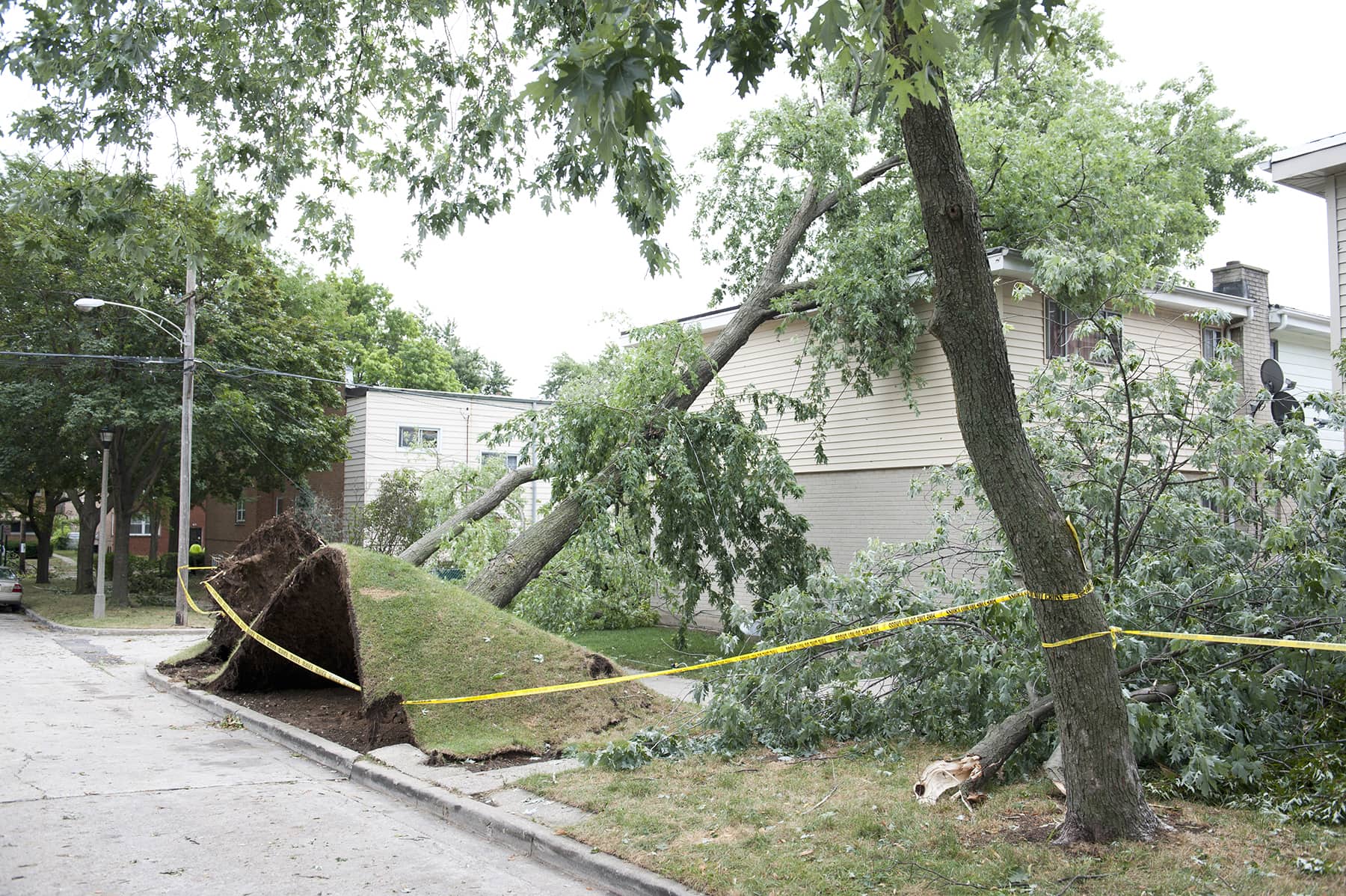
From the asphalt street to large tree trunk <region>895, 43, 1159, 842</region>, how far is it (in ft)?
8.85

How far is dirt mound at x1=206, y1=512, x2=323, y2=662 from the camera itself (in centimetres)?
1259

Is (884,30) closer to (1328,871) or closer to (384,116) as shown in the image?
(1328,871)

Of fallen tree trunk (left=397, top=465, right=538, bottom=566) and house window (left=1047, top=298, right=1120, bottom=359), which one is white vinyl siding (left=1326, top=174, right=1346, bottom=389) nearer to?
house window (left=1047, top=298, right=1120, bottom=359)

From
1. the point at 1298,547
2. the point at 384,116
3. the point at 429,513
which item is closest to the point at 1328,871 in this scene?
the point at 1298,547

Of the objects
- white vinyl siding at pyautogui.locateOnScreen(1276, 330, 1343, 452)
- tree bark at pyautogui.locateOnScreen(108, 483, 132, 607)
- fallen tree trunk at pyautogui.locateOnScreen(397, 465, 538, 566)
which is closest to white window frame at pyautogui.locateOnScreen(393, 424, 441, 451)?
tree bark at pyautogui.locateOnScreen(108, 483, 132, 607)

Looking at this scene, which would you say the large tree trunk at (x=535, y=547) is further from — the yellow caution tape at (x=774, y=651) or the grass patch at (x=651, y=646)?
the yellow caution tape at (x=774, y=651)

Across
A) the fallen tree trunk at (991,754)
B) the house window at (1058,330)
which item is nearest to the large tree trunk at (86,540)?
the house window at (1058,330)

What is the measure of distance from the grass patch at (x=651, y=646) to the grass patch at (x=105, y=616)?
32.6ft

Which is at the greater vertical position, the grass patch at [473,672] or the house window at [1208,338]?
the house window at [1208,338]

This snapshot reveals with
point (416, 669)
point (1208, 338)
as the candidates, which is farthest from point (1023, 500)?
point (1208, 338)

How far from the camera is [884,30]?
183 inches

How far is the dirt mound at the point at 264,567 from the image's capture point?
12.6 meters

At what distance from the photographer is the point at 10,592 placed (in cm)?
2661

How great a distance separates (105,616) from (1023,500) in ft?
79.4
